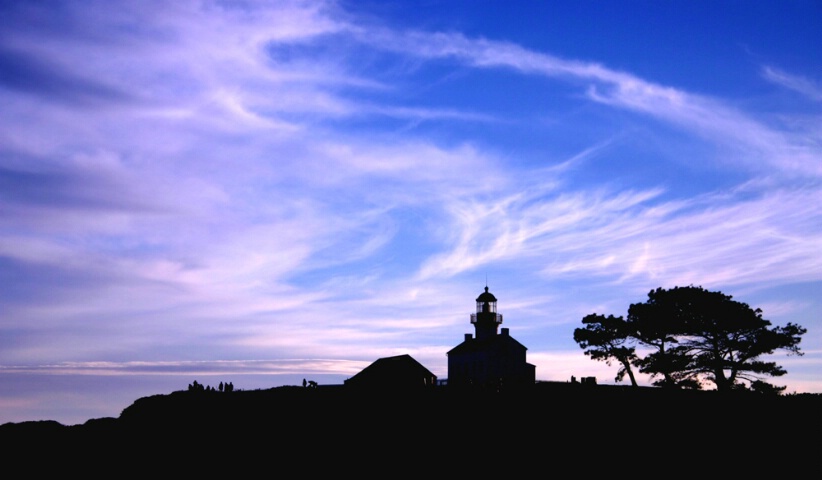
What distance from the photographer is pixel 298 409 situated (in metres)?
45.9

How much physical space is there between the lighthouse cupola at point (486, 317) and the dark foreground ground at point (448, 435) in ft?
116

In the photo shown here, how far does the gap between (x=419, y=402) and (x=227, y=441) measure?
34.9ft

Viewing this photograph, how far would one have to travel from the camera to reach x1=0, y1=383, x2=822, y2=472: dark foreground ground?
3659cm

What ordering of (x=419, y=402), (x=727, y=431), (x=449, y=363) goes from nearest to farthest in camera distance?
(x=727, y=431), (x=419, y=402), (x=449, y=363)

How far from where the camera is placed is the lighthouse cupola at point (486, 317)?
281 ft

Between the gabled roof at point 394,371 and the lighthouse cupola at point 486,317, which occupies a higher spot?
the lighthouse cupola at point 486,317

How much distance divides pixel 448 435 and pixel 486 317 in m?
46.6

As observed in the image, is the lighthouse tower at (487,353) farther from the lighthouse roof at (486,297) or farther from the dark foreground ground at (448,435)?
the dark foreground ground at (448,435)

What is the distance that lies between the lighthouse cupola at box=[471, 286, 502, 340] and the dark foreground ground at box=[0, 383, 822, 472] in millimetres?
35288

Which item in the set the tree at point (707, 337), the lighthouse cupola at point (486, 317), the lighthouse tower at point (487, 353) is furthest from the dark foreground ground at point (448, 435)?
the lighthouse cupola at point (486, 317)

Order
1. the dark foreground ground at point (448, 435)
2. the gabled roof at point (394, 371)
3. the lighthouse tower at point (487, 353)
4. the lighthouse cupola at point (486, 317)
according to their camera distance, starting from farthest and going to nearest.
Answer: the lighthouse cupola at point (486, 317) → the lighthouse tower at point (487, 353) → the gabled roof at point (394, 371) → the dark foreground ground at point (448, 435)

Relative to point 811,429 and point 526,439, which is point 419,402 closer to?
point 526,439

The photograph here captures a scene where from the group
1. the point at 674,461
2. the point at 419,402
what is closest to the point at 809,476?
the point at 674,461

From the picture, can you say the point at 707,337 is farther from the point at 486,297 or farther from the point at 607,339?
the point at 486,297
